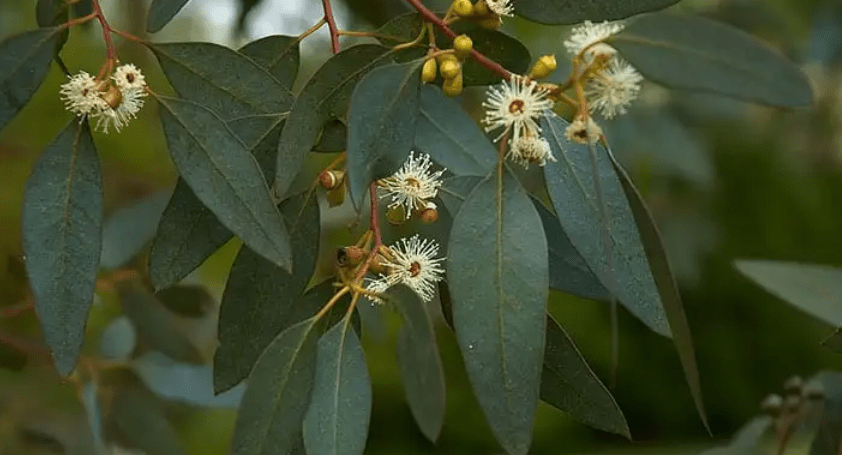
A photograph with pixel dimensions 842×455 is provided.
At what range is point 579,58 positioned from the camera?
61 centimetres

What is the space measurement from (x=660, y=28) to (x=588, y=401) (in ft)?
0.69

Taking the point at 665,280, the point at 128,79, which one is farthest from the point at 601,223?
the point at 128,79

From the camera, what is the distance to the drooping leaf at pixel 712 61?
22.1 inches

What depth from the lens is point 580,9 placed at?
656 mm

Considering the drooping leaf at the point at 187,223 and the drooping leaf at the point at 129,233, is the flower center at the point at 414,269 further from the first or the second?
the drooping leaf at the point at 129,233

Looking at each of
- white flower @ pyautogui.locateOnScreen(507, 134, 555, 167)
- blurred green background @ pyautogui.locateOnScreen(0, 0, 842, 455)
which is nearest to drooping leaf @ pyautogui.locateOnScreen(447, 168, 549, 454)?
Answer: white flower @ pyautogui.locateOnScreen(507, 134, 555, 167)

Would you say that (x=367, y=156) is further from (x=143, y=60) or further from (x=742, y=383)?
(x=742, y=383)

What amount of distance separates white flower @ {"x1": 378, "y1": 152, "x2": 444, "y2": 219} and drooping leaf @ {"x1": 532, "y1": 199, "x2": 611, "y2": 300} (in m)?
0.08

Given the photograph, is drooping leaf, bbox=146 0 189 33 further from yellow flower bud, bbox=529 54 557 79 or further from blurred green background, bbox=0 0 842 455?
blurred green background, bbox=0 0 842 455

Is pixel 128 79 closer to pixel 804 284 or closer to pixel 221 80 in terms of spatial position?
pixel 221 80

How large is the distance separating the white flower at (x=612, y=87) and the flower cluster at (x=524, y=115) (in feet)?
0.11

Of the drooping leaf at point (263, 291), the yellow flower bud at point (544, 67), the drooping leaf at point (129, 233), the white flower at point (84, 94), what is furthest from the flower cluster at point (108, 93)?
the drooping leaf at point (129, 233)

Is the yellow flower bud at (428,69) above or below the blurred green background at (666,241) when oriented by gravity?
above

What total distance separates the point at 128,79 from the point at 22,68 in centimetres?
8
